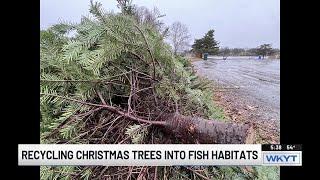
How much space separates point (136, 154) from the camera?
1615 millimetres

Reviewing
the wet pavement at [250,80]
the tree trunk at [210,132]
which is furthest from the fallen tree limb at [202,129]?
the wet pavement at [250,80]

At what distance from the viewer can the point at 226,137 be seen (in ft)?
5.29

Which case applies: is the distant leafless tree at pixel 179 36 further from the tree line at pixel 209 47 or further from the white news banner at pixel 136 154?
the white news banner at pixel 136 154

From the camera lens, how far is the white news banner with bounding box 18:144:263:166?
160 cm

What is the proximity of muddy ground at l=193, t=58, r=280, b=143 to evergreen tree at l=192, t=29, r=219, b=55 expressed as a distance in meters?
0.05

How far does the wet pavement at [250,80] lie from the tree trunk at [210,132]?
13cm

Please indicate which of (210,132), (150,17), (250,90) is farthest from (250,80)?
(150,17)

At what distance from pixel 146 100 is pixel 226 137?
0.36m

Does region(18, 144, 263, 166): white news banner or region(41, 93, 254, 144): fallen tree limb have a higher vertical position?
region(41, 93, 254, 144): fallen tree limb

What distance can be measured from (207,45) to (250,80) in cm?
24

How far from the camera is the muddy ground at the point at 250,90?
166 centimetres
